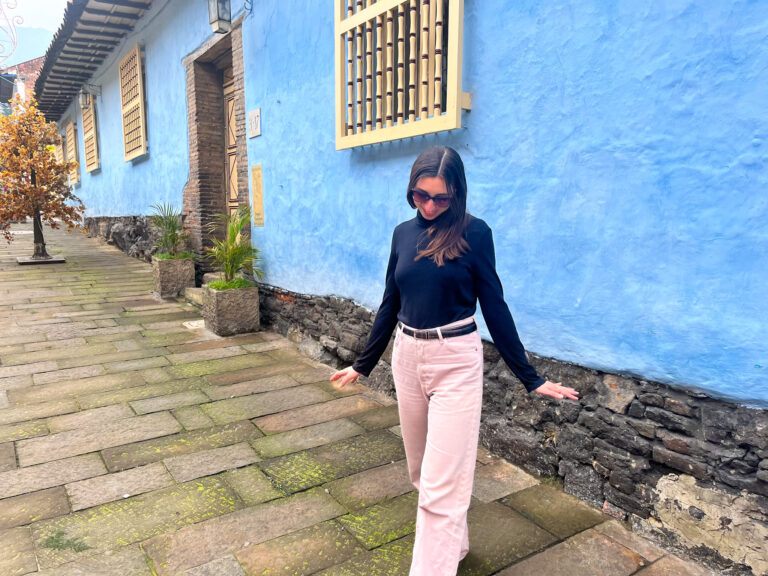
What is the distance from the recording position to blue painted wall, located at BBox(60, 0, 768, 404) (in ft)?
7.00

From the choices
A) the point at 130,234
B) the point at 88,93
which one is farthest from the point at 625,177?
the point at 88,93

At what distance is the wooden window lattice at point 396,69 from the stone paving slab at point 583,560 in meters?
2.39

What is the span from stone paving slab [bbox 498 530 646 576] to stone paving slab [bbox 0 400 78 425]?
3308 mm

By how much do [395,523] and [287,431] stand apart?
126 centimetres

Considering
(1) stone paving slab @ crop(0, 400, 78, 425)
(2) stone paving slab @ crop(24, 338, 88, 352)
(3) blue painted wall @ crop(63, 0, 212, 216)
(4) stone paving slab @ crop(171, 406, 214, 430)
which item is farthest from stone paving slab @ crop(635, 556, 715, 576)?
(3) blue painted wall @ crop(63, 0, 212, 216)

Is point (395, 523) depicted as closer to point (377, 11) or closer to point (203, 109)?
point (377, 11)

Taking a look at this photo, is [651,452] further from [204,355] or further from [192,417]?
[204,355]

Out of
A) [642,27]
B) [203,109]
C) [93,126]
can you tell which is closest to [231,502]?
[642,27]

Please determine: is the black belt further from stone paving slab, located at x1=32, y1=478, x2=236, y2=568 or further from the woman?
stone paving slab, located at x1=32, y1=478, x2=236, y2=568

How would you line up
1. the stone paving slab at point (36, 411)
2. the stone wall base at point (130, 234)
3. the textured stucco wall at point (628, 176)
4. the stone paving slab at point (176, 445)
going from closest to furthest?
the textured stucco wall at point (628, 176) < the stone paving slab at point (176, 445) < the stone paving slab at point (36, 411) < the stone wall base at point (130, 234)

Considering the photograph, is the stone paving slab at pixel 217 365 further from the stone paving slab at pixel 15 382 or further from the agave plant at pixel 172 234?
the agave plant at pixel 172 234

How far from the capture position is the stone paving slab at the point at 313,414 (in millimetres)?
3628

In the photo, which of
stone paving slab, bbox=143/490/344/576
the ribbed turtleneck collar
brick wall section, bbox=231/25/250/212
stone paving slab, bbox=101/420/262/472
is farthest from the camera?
brick wall section, bbox=231/25/250/212

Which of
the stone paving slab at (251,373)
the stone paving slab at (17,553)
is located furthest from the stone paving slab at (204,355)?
the stone paving slab at (17,553)
